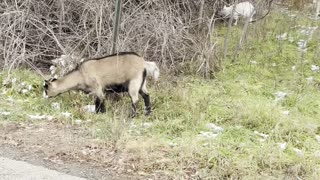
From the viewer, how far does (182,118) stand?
20.9ft

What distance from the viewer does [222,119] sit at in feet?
21.1

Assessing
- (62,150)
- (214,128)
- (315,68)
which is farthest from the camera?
(315,68)

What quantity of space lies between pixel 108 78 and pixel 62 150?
176 centimetres

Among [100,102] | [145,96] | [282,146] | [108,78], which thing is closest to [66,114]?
[100,102]

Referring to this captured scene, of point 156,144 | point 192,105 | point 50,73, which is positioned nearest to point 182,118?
point 192,105

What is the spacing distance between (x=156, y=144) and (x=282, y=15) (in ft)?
24.0

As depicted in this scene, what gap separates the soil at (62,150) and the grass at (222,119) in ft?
0.60

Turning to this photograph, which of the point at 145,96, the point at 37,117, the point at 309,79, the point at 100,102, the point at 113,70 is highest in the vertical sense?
the point at 113,70

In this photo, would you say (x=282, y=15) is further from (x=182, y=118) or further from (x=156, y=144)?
(x=156, y=144)

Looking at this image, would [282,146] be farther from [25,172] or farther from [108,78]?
[25,172]

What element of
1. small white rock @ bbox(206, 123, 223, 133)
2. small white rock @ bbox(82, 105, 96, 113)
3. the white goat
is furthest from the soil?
the white goat

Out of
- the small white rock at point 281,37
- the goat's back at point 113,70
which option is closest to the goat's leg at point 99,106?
the goat's back at point 113,70

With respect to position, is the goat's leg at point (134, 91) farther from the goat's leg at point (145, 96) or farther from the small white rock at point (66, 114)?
the small white rock at point (66, 114)

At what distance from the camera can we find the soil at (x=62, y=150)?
4.88m
